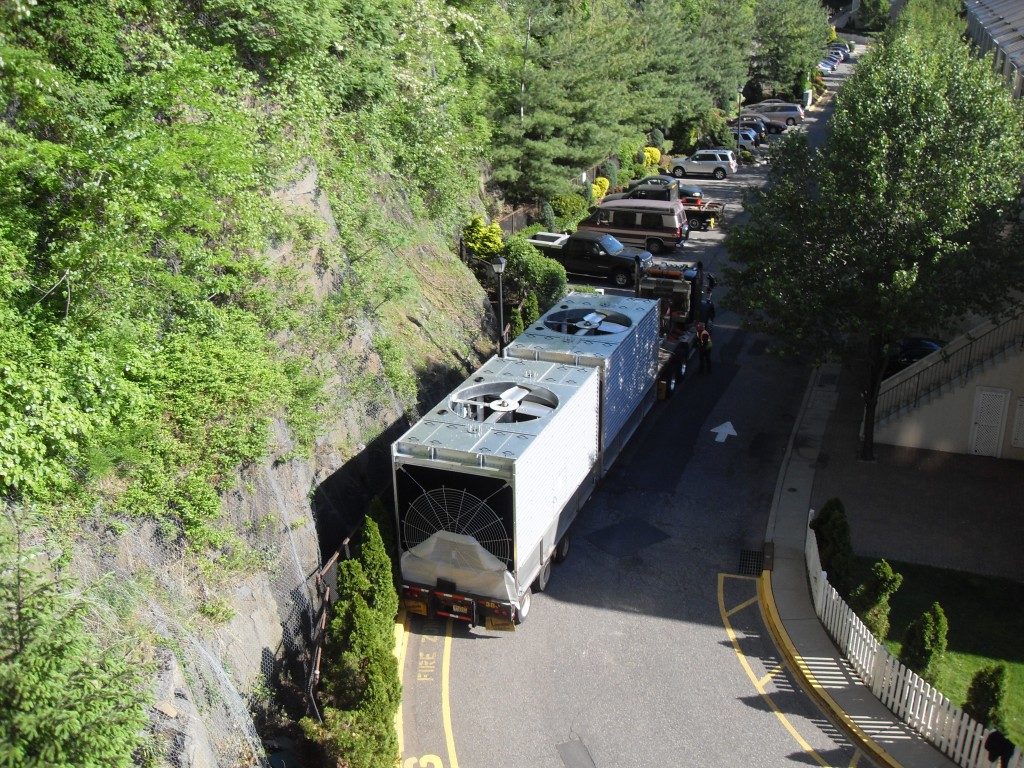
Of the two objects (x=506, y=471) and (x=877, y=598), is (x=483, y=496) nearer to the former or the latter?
(x=506, y=471)

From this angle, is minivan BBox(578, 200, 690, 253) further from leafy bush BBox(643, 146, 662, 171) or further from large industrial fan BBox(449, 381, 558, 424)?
large industrial fan BBox(449, 381, 558, 424)

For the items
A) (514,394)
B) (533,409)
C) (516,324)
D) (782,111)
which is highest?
(782,111)

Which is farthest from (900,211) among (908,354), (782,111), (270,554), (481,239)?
(782,111)

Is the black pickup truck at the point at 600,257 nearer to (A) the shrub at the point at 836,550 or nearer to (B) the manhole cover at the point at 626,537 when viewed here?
(B) the manhole cover at the point at 626,537

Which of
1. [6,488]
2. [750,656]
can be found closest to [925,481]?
[750,656]

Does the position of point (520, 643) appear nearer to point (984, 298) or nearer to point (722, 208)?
point (984, 298)

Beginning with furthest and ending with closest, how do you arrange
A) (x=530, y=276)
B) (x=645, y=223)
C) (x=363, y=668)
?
(x=645, y=223) → (x=530, y=276) → (x=363, y=668)

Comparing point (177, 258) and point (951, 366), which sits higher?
point (177, 258)

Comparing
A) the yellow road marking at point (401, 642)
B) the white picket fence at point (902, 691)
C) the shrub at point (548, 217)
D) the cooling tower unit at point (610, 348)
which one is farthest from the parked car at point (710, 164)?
the yellow road marking at point (401, 642)
